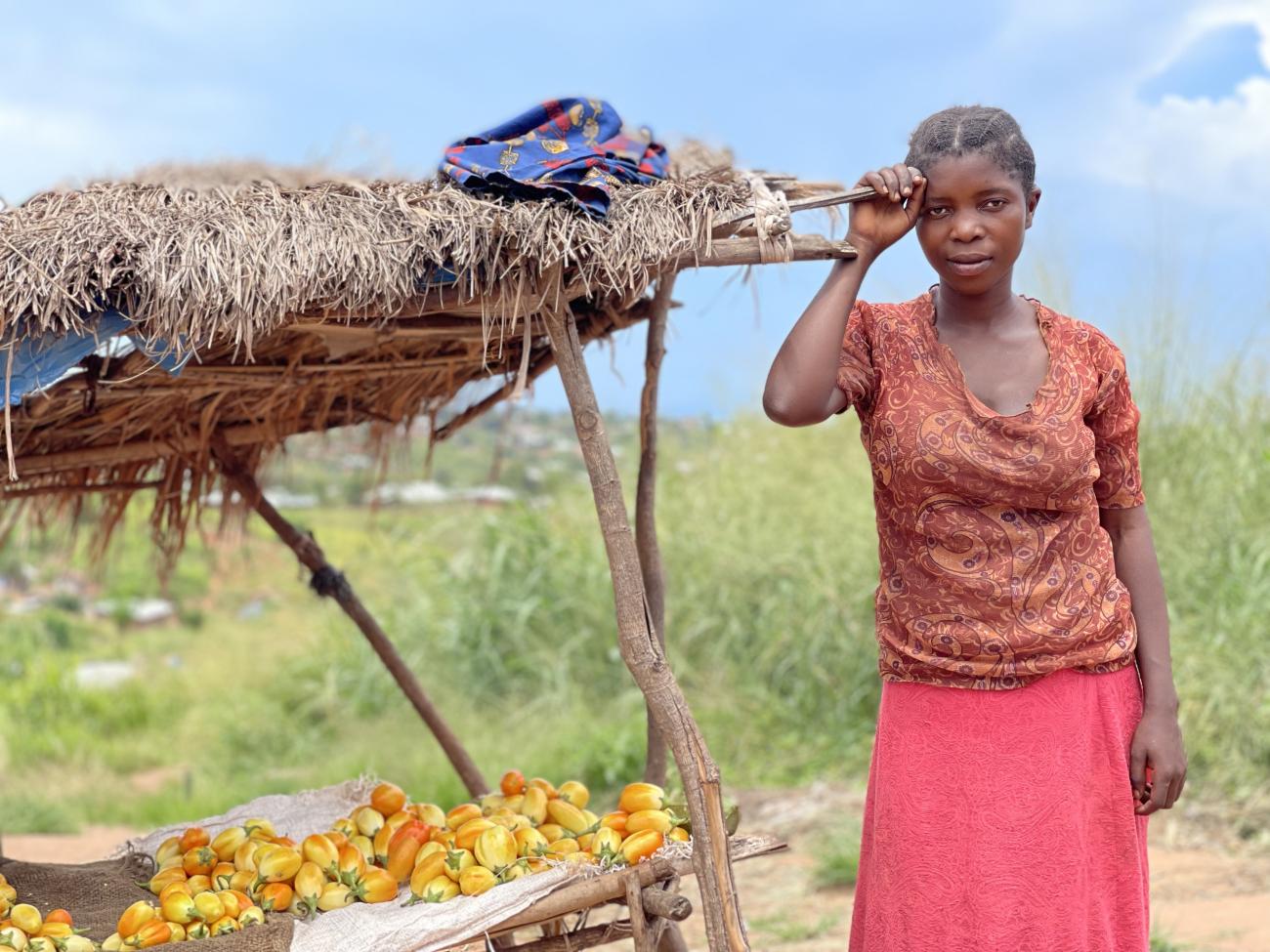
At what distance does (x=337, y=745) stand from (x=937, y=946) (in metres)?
6.46

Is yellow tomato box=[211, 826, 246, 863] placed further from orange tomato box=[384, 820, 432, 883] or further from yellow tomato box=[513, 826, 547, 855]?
yellow tomato box=[513, 826, 547, 855]

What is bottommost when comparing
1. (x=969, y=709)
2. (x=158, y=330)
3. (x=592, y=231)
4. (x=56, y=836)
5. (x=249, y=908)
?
(x=56, y=836)

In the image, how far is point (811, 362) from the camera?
2.19 meters

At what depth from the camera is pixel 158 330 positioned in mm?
2355

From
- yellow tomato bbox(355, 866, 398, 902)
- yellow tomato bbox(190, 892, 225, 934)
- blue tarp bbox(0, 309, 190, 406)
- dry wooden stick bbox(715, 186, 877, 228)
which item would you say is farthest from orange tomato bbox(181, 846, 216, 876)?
dry wooden stick bbox(715, 186, 877, 228)

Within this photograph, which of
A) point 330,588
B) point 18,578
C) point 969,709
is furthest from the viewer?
point 18,578

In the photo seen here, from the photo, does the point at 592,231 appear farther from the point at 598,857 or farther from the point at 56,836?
the point at 56,836

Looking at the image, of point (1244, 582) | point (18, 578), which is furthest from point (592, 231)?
point (18, 578)

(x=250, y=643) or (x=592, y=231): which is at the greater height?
(x=592, y=231)

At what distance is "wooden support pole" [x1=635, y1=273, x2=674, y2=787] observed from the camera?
3.33 metres

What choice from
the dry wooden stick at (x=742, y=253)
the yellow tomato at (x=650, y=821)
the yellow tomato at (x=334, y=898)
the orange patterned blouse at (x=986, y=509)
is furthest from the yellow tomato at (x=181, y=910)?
the dry wooden stick at (x=742, y=253)

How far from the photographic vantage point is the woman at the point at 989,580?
2182 mm

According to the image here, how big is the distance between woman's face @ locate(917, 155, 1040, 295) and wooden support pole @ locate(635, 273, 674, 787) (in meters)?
1.17

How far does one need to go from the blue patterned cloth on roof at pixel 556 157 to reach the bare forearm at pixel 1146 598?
1190 millimetres
